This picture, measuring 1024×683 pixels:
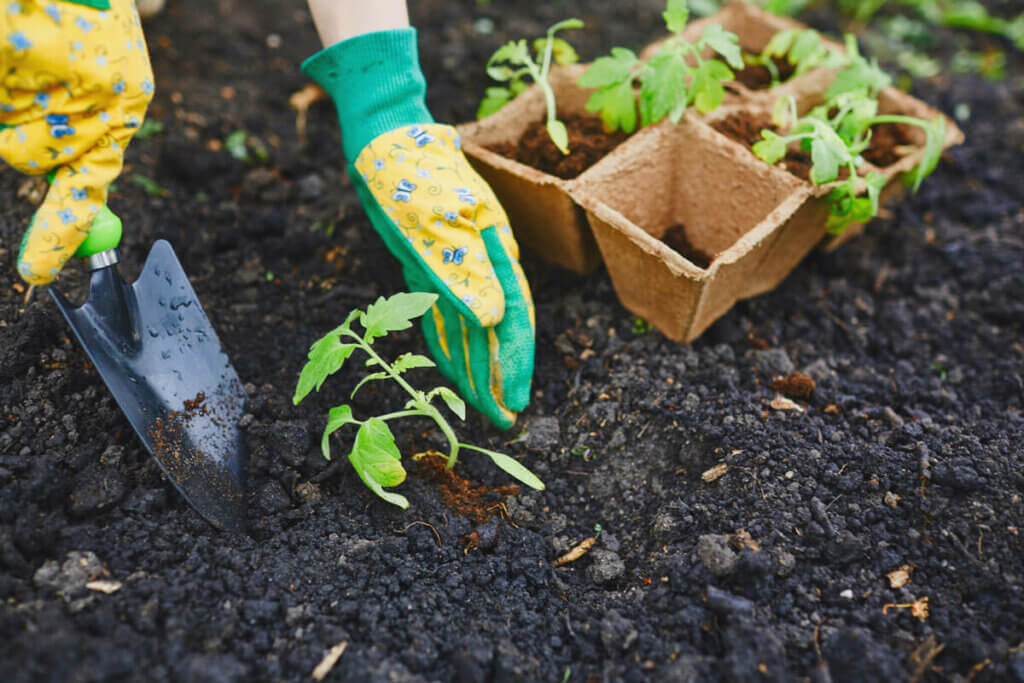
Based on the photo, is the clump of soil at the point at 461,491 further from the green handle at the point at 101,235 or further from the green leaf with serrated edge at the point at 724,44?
the green leaf with serrated edge at the point at 724,44

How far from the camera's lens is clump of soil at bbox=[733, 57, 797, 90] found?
2.54 metres

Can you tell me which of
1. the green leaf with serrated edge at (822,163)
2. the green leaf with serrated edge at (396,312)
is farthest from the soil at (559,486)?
the green leaf with serrated edge at (822,163)

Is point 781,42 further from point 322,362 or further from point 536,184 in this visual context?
point 322,362

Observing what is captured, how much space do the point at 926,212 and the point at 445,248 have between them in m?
1.84

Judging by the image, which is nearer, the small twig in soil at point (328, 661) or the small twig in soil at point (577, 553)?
the small twig in soil at point (328, 661)

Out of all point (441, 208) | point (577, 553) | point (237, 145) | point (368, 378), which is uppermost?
point (441, 208)

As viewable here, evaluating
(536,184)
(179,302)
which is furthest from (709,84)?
(179,302)

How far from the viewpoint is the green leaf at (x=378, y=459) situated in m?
1.62

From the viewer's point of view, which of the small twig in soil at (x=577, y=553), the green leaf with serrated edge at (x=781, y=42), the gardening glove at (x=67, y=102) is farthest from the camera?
the green leaf with serrated edge at (x=781, y=42)

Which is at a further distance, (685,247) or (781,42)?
(781,42)

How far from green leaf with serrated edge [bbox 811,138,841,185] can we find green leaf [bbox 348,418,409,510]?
1.27 meters

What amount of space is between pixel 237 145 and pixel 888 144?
7.08 ft

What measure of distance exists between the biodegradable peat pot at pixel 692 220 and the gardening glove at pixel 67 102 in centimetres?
108

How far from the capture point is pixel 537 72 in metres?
2.13
